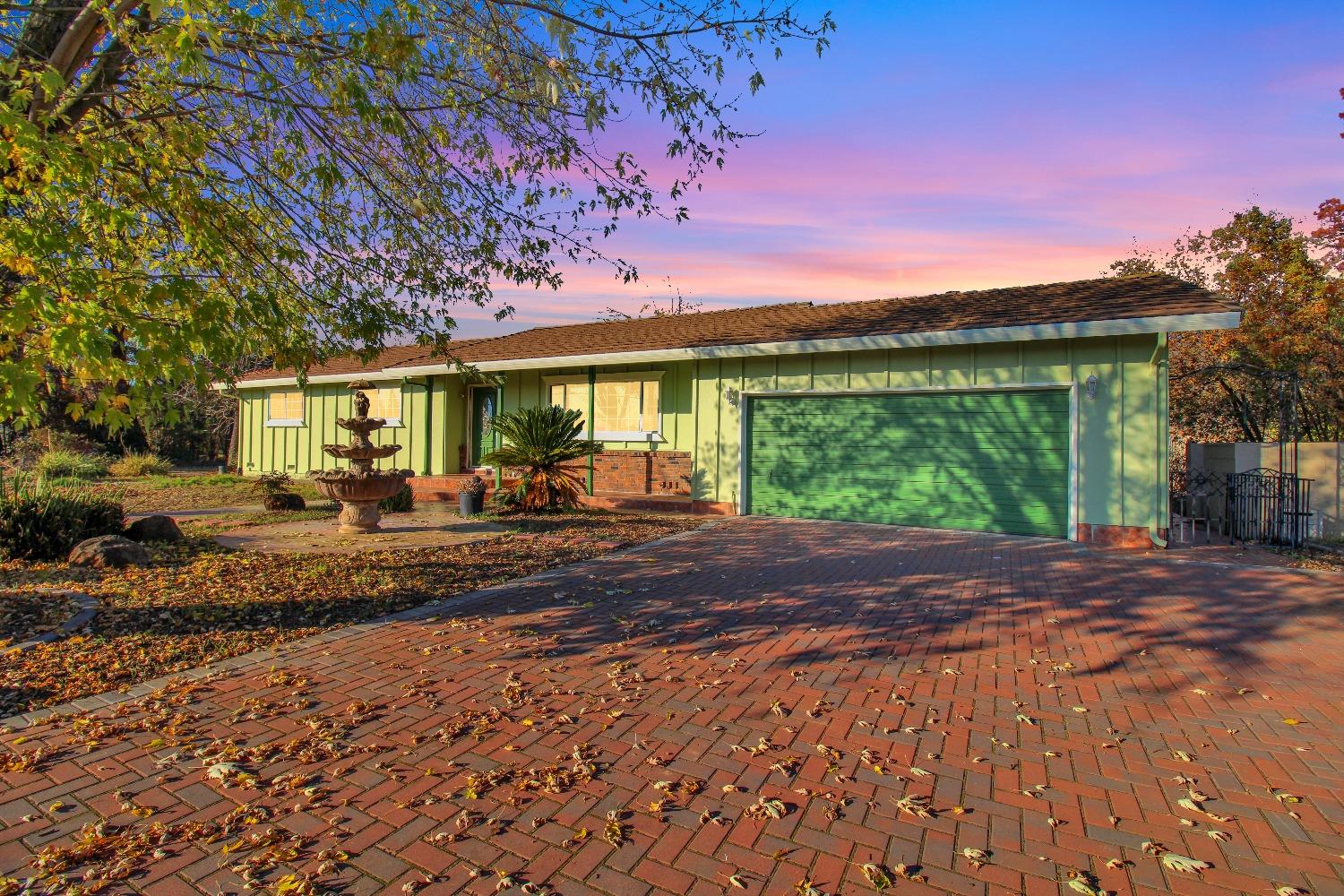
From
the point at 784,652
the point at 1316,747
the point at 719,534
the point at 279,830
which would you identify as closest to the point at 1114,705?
the point at 1316,747

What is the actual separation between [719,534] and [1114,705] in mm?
6890

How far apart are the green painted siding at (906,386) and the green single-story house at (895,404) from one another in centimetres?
2

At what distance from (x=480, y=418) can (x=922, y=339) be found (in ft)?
37.1

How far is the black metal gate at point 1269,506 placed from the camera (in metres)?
10.7

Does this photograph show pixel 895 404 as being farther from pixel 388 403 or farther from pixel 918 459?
pixel 388 403

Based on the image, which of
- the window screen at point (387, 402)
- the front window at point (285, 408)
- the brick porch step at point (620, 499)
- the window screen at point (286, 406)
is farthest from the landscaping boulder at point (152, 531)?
the window screen at point (286, 406)

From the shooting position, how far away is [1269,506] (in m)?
11.1

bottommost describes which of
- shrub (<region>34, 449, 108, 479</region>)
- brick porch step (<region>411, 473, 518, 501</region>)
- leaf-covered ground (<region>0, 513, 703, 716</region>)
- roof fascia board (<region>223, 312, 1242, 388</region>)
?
leaf-covered ground (<region>0, 513, 703, 716</region>)

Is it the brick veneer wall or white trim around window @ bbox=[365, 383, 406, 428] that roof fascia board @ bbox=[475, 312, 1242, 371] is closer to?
the brick veneer wall

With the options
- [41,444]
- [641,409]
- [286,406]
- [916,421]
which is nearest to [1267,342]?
[916,421]

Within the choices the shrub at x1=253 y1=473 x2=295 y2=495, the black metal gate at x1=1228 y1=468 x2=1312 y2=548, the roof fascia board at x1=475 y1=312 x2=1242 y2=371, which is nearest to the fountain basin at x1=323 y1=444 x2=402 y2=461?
the shrub at x1=253 y1=473 x2=295 y2=495

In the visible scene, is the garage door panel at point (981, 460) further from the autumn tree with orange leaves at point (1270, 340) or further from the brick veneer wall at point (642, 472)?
the autumn tree with orange leaves at point (1270, 340)

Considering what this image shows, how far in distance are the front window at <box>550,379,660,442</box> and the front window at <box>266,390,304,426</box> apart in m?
10.4

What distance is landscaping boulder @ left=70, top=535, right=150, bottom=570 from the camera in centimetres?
765
